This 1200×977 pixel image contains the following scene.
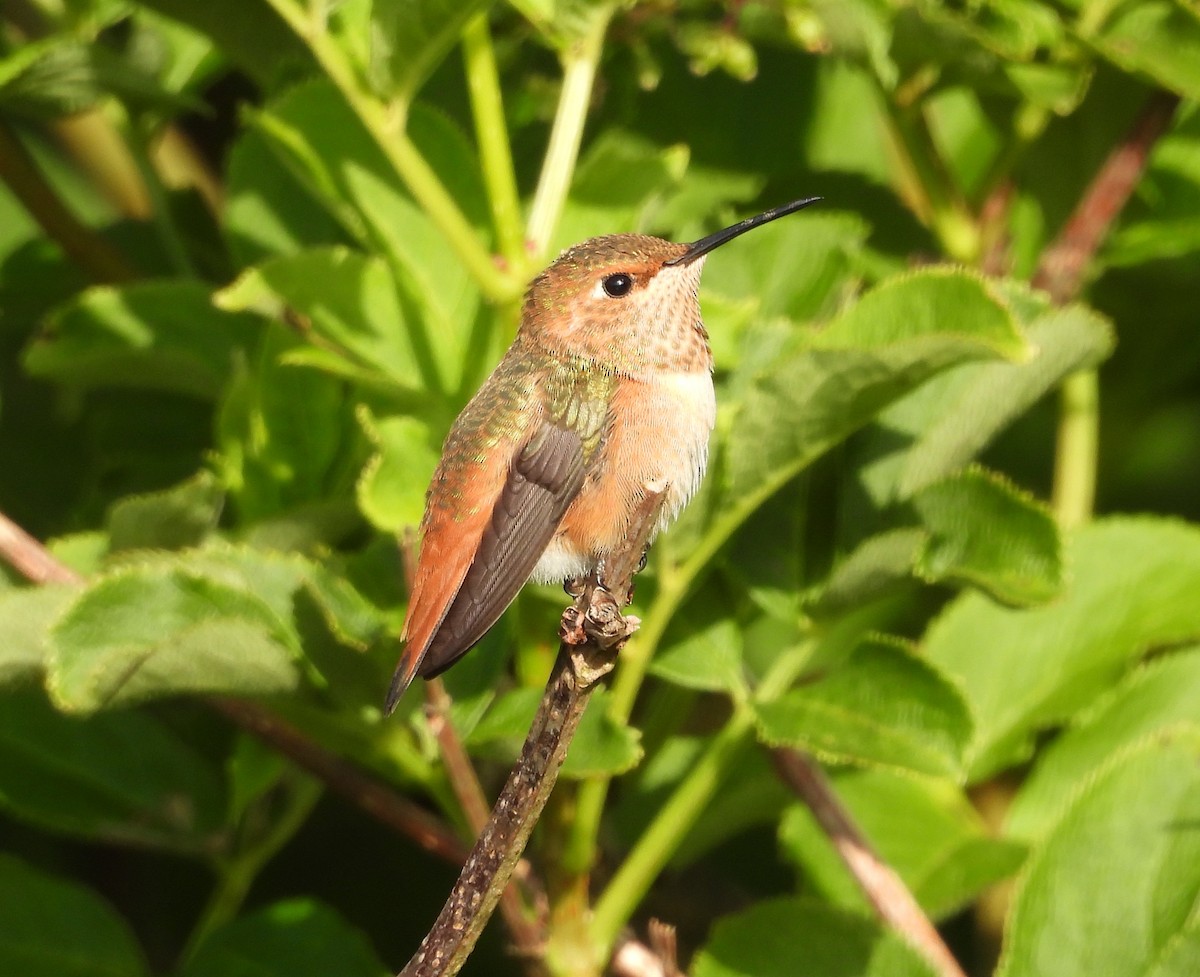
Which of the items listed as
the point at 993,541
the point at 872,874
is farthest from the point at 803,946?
the point at 993,541

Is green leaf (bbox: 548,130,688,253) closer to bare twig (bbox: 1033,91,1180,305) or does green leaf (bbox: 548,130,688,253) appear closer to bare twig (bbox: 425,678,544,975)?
bare twig (bbox: 425,678,544,975)

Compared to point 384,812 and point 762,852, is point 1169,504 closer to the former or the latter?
point 762,852

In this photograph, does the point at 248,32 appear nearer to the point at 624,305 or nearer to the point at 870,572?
the point at 624,305

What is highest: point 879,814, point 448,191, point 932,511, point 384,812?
point 448,191

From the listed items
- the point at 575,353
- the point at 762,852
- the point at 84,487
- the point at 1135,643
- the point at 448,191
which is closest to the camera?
the point at 448,191

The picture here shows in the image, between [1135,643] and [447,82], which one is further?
[447,82]

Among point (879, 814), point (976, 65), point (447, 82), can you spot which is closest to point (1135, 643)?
point (879, 814)

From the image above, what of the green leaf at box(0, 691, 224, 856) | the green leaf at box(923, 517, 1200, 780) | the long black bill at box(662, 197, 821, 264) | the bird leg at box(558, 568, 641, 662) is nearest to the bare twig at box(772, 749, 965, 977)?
the green leaf at box(923, 517, 1200, 780)
